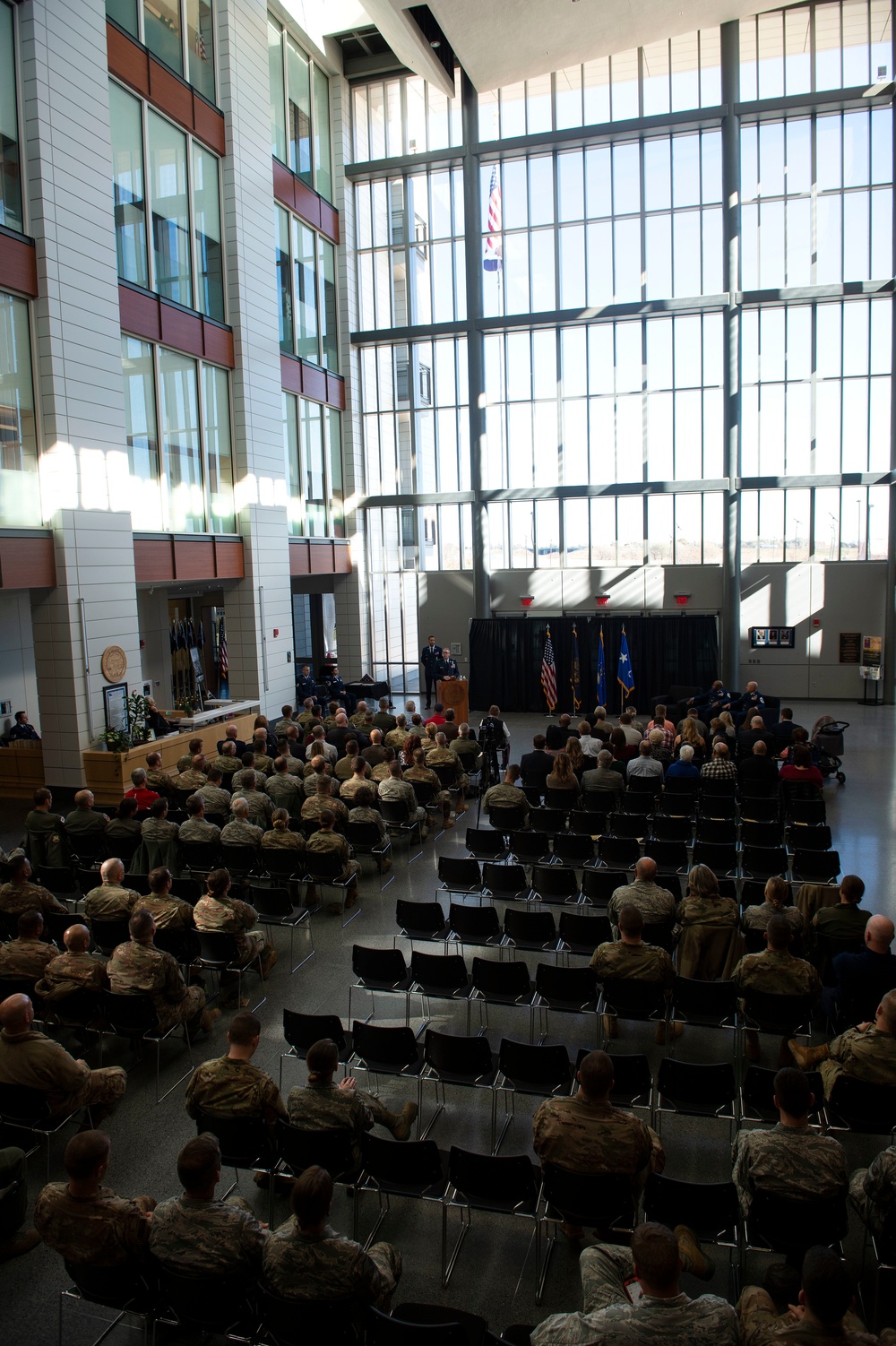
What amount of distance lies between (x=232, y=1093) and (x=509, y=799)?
5441 mm

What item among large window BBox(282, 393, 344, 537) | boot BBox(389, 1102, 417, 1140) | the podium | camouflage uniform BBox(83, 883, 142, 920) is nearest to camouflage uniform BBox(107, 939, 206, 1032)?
camouflage uniform BBox(83, 883, 142, 920)

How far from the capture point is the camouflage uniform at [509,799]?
31.6ft

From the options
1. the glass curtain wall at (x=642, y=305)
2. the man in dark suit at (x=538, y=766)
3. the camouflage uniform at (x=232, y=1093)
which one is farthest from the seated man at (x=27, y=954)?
the glass curtain wall at (x=642, y=305)

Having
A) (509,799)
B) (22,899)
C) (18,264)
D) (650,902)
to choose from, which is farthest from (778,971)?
(18,264)

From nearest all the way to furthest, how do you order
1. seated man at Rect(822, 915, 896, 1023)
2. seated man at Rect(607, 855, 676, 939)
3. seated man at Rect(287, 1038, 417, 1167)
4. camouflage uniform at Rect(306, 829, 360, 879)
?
seated man at Rect(287, 1038, 417, 1167), seated man at Rect(822, 915, 896, 1023), seated man at Rect(607, 855, 676, 939), camouflage uniform at Rect(306, 829, 360, 879)

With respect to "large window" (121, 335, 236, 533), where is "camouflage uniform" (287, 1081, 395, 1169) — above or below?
below

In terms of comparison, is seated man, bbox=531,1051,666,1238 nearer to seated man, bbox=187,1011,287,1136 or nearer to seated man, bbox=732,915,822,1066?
seated man, bbox=187,1011,287,1136

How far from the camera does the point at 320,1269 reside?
11.0ft

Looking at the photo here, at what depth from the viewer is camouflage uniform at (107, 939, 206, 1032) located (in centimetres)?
583

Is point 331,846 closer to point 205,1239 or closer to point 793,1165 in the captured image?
point 205,1239

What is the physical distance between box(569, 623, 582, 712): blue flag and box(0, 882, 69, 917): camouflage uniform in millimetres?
15752

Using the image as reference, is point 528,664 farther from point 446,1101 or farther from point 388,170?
point 446,1101

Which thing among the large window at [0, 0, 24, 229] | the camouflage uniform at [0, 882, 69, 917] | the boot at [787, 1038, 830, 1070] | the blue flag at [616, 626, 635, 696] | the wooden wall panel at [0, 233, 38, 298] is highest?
the large window at [0, 0, 24, 229]

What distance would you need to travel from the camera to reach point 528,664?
22.5 metres
